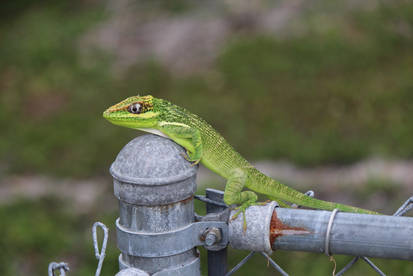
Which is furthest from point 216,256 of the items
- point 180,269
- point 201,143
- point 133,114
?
point 133,114

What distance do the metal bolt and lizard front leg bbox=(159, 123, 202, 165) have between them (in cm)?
41

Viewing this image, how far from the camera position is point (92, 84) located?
6926 millimetres

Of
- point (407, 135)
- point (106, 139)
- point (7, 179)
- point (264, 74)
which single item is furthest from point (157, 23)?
point (407, 135)

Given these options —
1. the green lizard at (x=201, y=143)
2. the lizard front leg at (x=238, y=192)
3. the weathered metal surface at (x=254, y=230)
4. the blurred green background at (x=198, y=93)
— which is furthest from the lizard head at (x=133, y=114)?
the blurred green background at (x=198, y=93)

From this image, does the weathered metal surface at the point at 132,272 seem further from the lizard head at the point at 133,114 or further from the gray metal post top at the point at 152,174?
the lizard head at the point at 133,114

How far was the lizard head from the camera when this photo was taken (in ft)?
6.24

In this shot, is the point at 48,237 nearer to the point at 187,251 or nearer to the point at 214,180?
the point at 214,180

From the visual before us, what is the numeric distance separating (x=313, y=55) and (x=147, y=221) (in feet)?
17.8

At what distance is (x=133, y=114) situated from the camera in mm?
1920

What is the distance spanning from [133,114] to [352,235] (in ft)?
2.77

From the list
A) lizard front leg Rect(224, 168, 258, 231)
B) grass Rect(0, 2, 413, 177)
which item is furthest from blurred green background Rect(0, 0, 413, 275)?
lizard front leg Rect(224, 168, 258, 231)

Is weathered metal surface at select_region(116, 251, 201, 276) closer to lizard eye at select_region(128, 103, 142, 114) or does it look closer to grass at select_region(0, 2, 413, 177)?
lizard eye at select_region(128, 103, 142, 114)

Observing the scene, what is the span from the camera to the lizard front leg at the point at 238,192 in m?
1.77

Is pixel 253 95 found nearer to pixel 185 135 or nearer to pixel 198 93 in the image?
pixel 198 93
